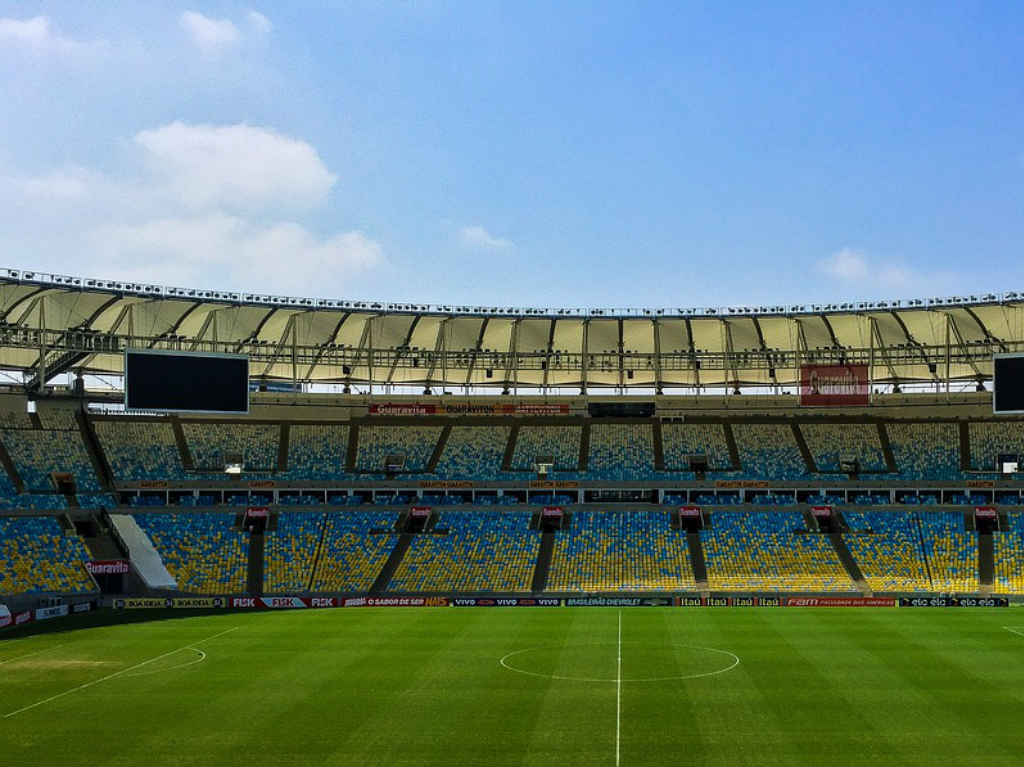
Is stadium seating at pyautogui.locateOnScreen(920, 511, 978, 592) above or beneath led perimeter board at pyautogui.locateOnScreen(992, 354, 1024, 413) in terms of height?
beneath

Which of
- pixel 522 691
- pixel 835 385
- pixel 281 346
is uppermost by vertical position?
pixel 281 346

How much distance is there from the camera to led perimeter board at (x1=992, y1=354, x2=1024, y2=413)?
2562 inches

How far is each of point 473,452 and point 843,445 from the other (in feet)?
85.8

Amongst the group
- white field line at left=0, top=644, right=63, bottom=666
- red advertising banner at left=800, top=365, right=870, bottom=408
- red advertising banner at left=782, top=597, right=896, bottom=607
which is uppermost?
red advertising banner at left=800, top=365, right=870, bottom=408

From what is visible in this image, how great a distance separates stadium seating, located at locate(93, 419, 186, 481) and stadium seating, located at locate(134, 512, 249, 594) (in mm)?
3890

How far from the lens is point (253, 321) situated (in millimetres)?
72688

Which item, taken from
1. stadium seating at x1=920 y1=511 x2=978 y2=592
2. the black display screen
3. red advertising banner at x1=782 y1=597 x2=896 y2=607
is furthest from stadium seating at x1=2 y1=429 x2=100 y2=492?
stadium seating at x1=920 y1=511 x2=978 y2=592

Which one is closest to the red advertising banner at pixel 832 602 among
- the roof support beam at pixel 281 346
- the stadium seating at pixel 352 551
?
the stadium seating at pixel 352 551

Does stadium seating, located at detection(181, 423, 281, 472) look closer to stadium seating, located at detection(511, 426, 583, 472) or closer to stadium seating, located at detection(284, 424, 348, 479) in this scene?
stadium seating, located at detection(284, 424, 348, 479)

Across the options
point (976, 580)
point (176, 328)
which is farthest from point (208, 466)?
point (976, 580)

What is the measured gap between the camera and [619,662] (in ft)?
131

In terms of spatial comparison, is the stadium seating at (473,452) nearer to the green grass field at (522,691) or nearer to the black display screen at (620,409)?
the black display screen at (620,409)

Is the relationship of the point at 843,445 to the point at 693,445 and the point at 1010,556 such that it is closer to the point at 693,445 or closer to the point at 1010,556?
the point at 693,445

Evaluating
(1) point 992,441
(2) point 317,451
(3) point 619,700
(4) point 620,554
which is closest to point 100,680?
(3) point 619,700
